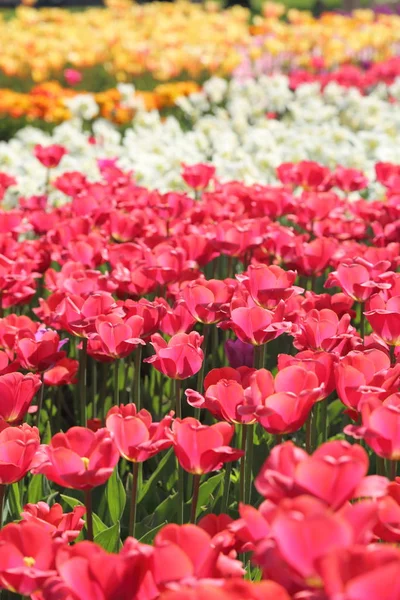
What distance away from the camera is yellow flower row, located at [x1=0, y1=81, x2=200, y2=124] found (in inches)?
340

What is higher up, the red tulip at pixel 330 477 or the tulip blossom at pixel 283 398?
the red tulip at pixel 330 477

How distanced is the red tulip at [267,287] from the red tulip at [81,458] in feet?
3.04

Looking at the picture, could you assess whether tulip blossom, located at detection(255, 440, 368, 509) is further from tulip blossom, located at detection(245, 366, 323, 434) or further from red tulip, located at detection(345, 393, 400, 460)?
tulip blossom, located at detection(245, 366, 323, 434)

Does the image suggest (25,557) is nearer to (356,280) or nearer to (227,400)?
(227,400)

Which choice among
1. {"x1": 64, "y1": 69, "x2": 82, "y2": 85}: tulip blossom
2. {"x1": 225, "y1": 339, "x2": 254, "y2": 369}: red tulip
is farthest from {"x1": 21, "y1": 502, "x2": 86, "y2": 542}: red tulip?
{"x1": 64, "y1": 69, "x2": 82, "y2": 85}: tulip blossom

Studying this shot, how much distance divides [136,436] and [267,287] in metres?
0.87

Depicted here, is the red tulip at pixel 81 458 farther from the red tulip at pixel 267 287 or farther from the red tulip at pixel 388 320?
the red tulip at pixel 267 287

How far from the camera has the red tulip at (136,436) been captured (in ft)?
4.96

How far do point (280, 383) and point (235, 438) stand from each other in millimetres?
935

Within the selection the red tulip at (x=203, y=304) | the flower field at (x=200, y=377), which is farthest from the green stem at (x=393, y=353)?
the red tulip at (x=203, y=304)

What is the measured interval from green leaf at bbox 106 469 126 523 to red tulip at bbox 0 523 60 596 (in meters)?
0.88

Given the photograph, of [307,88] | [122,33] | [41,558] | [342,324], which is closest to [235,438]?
[342,324]

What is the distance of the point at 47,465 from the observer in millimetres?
1454

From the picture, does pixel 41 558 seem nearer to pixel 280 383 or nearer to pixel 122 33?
pixel 280 383
